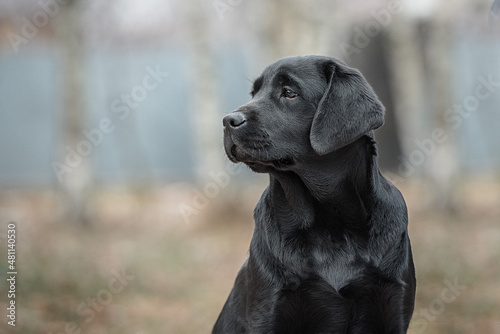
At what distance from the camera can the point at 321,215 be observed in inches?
126

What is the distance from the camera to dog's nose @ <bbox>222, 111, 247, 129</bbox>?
309cm

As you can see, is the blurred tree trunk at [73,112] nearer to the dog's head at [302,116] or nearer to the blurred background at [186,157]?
the blurred background at [186,157]

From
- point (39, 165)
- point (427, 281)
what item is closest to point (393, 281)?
point (427, 281)

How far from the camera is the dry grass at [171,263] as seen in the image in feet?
20.1

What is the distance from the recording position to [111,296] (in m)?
6.74

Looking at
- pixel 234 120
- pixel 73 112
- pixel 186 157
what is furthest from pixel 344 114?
pixel 186 157

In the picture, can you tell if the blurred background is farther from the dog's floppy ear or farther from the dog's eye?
the dog's eye

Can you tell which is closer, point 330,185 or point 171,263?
point 330,185

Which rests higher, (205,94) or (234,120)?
(205,94)

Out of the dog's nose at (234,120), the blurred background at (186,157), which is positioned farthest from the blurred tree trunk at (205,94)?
the dog's nose at (234,120)

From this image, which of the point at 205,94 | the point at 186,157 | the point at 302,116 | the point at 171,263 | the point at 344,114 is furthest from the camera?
the point at 186,157

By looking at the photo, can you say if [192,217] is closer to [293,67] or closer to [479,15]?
[479,15]

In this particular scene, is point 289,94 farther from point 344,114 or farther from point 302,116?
point 344,114

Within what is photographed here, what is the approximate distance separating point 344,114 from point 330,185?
37cm
